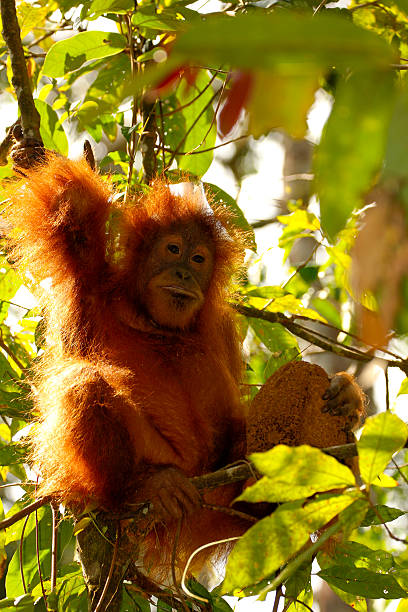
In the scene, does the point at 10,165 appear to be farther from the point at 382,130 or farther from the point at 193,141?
the point at 382,130

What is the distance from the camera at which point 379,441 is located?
5.66 ft

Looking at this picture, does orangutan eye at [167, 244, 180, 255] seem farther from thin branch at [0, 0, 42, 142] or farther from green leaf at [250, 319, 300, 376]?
thin branch at [0, 0, 42, 142]

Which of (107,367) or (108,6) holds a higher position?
(108,6)

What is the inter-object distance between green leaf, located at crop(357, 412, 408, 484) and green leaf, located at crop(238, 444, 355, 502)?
7 centimetres

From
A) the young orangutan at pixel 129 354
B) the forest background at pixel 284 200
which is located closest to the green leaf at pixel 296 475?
the forest background at pixel 284 200

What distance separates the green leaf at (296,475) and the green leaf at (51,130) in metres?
3.13

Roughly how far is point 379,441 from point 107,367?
2062 millimetres

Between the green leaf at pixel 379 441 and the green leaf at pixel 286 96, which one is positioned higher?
the green leaf at pixel 286 96

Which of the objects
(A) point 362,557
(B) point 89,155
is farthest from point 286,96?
(B) point 89,155

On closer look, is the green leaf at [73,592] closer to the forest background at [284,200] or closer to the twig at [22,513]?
the forest background at [284,200]

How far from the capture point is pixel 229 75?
4418 mm

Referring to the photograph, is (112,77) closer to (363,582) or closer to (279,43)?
(363,582)

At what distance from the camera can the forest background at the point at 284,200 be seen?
73cm

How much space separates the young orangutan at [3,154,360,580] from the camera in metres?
3.35
